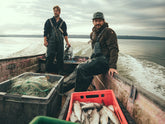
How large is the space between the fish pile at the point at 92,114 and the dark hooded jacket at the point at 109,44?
1226 millimetres

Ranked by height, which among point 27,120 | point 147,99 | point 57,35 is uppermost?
point 57,35

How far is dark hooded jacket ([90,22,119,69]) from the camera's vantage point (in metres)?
2.93

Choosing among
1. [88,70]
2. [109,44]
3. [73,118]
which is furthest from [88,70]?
[73,118]

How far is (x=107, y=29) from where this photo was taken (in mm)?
3070

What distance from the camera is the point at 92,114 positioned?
191 cm

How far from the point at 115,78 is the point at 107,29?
4.25 ft

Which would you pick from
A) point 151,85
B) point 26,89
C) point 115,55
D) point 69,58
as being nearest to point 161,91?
point 151,85

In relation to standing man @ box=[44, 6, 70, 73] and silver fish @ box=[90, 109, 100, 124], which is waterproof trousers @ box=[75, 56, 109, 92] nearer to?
silver fish @ box=[90, 109, 100, 124]

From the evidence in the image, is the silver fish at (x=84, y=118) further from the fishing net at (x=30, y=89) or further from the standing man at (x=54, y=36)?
the standing man at (x=54, y=36)

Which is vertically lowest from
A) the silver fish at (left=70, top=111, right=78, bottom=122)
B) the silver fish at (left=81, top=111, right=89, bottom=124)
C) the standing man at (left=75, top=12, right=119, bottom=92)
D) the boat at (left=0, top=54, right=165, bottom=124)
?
the silver fish at (left=81, top=111, right=89, bottom=124)

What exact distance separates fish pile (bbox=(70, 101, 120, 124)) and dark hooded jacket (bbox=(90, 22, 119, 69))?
48.3 inches

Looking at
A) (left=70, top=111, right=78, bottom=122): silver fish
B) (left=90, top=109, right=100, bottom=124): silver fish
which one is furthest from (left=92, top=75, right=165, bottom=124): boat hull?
(left=70, top=111, right=78, bottom=122): silver fish

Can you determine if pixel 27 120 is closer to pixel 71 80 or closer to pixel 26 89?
pixel 26 89

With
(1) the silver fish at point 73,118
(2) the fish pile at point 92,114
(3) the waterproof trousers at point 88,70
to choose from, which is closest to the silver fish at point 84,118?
(2) the fish pile at point 92,114
